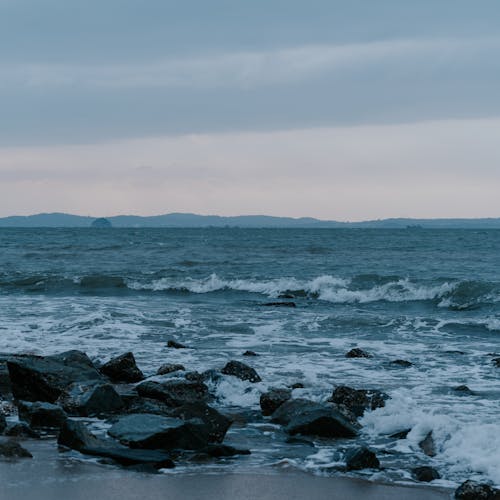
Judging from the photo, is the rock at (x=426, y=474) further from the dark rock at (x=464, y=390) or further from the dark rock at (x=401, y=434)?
the dark rock at (x=464, y=390)

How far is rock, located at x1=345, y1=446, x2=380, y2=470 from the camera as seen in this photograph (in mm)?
7801

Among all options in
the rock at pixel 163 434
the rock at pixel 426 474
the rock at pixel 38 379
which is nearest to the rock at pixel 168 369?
the rock at pixel 38 379

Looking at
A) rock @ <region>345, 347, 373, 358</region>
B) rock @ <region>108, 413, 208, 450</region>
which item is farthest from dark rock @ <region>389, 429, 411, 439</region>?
rock @ <region>345, 347, 373, 358</region>

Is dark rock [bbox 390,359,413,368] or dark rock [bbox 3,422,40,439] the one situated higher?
dark rock [bbox 3,422,40,439]

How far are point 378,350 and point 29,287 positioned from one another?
20716 mm

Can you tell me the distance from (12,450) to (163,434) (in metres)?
1.59

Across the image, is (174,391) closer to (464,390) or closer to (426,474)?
(426,474)

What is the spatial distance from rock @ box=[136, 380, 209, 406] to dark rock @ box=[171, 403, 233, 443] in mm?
1192

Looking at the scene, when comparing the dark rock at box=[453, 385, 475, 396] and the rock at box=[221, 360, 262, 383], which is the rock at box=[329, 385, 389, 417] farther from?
the rock at box=[221, 360, 262, 383]

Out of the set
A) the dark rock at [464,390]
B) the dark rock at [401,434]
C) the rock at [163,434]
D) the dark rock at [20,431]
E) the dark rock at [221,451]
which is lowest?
the dark rock at [401,434]

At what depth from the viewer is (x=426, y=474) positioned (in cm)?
757

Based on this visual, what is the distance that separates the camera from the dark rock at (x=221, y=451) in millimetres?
8242

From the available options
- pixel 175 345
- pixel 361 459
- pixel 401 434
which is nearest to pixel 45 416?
pixel 361 459

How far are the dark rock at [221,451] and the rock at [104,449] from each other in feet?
1.60
